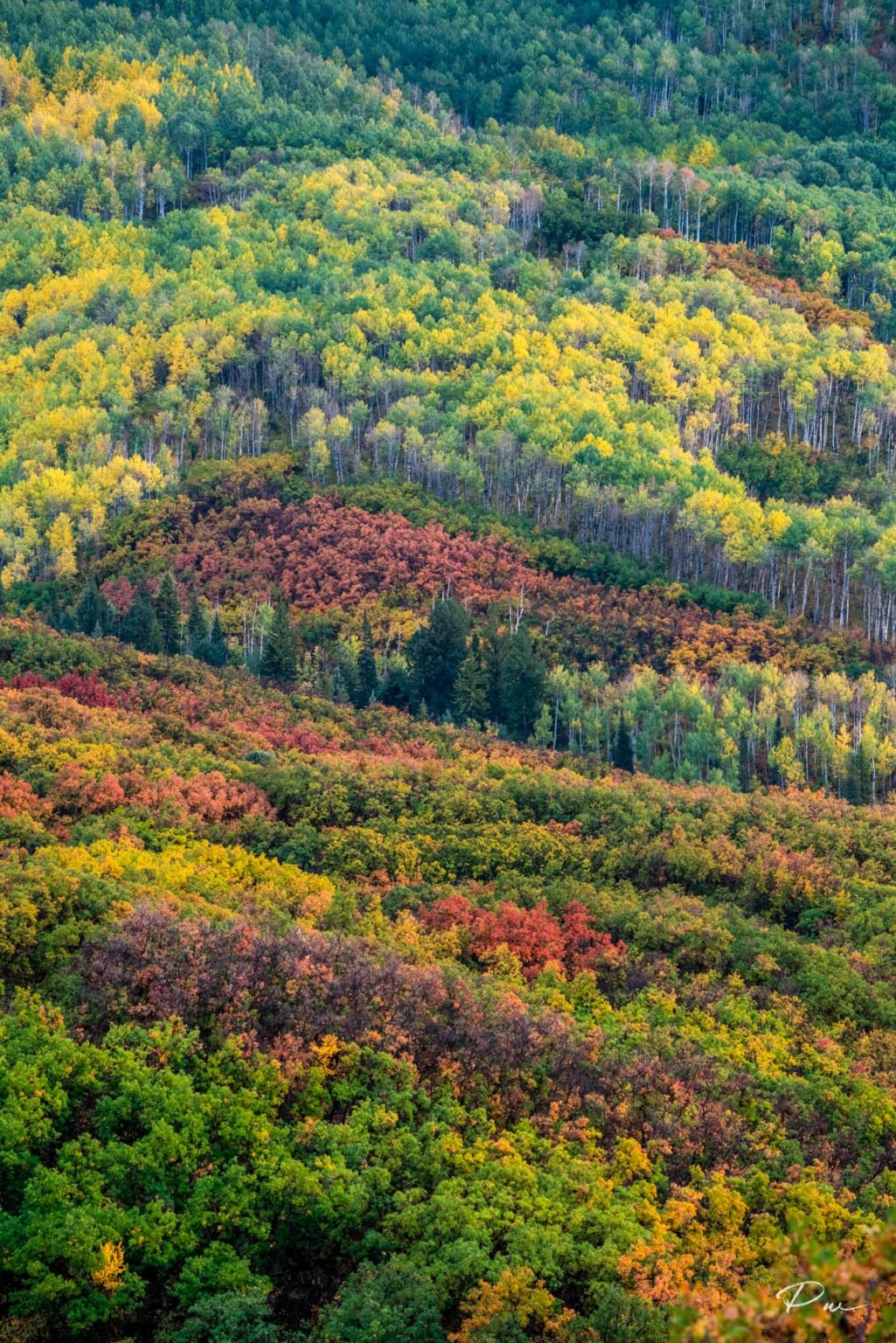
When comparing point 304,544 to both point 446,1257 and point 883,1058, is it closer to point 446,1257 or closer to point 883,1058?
point 883,1058

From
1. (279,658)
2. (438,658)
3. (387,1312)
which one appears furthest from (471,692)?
(387,1312)

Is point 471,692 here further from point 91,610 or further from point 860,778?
point 91,610

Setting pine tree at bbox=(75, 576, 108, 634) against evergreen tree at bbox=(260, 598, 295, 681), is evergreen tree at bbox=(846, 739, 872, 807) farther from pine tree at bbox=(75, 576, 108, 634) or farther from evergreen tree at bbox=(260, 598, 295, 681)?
pine tree at bbox=(75, 576, 108, 634)

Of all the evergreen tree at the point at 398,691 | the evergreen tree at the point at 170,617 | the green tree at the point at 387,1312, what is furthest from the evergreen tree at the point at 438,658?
the green tree at the point at 387,1312

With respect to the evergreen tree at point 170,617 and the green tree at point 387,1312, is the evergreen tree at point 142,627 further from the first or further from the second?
the green tree at point 387,1312

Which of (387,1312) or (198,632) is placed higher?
(198,632)
